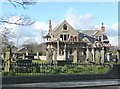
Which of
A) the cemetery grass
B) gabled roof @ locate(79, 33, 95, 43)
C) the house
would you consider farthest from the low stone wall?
gabled roof @ locate(79, 33, 95, 43)

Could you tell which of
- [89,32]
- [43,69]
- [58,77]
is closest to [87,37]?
[89,32]

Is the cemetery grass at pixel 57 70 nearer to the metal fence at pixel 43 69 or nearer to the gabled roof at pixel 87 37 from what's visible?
the metal fence at pixel 43 69

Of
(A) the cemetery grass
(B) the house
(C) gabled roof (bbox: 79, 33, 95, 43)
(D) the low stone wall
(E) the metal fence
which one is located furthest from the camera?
(C) gabled roof (bbox: 79, 33, 95, 43)

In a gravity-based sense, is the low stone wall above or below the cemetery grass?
below

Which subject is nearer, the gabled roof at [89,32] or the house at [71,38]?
the house at [71,38]

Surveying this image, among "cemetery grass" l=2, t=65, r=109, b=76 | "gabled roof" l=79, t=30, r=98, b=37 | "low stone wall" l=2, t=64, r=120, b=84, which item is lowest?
"low stone wall" l=2, t=64, r=120, b=84

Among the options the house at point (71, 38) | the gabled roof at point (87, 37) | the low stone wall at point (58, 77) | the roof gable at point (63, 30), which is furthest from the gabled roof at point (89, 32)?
the low stone wall at point (58, 77)

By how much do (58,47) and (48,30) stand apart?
10.2 m

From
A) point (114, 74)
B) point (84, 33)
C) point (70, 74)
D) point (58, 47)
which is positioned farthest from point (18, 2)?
point (84, 33)

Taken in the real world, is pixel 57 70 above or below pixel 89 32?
below

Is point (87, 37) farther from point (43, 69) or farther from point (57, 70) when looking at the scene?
point (43, 69)

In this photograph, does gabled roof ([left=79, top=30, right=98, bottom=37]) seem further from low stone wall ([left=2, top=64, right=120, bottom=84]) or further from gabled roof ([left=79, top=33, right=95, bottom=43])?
low stone wall ([left=2, top=64, right=120, bottom=84])

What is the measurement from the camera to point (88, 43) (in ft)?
232

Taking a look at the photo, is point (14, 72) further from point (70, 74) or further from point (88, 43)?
point (88, 43)
